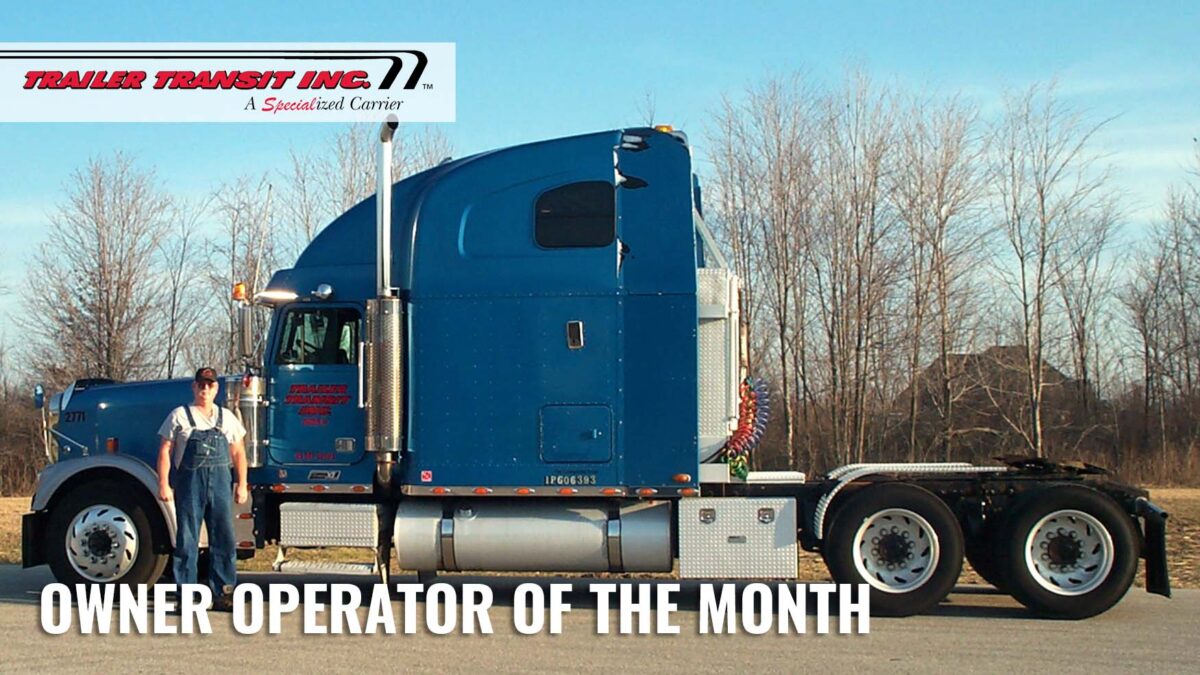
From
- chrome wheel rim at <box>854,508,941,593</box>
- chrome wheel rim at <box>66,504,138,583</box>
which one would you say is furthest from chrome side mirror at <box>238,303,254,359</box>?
chrome wheel rim at <box>854,508,941,593</box>

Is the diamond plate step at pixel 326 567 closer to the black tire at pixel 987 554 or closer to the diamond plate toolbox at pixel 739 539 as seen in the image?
the diamond plate toolbox at pixel 739 539

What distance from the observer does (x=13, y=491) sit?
107ft

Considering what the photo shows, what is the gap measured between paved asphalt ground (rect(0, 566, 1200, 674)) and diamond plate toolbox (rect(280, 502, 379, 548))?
1046 mm

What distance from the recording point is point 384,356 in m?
11.0

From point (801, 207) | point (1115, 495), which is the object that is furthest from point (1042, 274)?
point (1115, 495)

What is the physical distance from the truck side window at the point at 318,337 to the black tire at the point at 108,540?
1.81 meters

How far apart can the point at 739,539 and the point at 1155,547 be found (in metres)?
3.42

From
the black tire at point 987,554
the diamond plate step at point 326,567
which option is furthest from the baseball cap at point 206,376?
the black tire at point 987,554

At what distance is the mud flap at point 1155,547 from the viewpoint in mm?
10438

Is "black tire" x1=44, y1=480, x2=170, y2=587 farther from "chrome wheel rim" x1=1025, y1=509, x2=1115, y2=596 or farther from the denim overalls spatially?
"chrome wheel rim" x1=1025, y1=509, x2=1115, y2=596

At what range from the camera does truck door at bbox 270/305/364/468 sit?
37.3 ft

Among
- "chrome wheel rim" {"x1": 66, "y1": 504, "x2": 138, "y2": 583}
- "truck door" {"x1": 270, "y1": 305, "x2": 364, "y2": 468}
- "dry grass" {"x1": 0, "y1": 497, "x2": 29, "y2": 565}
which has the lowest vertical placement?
"dry grass" {"x1": 0, "y1": 497, "x2": 29, "y2": 565}

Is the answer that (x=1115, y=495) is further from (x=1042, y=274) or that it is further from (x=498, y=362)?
(x=1042, y=274)

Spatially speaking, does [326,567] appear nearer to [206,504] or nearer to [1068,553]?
[206,504]
